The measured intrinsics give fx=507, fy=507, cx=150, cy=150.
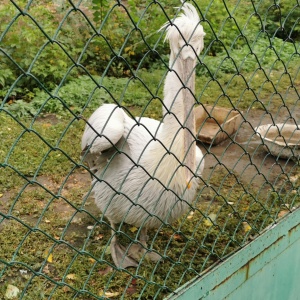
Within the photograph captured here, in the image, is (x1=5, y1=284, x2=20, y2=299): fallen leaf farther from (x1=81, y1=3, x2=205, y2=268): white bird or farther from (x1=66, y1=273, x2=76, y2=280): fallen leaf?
(x1=81, y1=3, x2=205, y2=268): white bird

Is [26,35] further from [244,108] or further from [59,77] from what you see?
[244,108]

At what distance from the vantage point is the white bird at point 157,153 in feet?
7.89

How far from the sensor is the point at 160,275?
2.95 metres

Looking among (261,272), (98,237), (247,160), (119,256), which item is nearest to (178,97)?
(261,272)

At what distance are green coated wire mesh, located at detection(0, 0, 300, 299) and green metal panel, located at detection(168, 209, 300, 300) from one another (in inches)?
3.1

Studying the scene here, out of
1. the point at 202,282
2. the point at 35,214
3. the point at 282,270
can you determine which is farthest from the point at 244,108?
the point at 202,282

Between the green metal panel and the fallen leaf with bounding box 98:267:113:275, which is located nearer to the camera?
the green metal panel

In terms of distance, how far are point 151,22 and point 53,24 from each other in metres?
1.42

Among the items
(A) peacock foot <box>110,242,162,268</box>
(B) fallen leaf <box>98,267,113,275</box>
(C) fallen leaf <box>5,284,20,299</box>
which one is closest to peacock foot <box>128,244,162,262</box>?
(A) peacock foot <box>110,242,162,268</box>

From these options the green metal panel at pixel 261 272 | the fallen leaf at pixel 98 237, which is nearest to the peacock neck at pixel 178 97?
the green metal panel at pixel 261 272

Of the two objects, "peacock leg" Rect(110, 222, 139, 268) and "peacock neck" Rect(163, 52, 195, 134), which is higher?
"peacock neck" Rect(163, 52, 195, 134)

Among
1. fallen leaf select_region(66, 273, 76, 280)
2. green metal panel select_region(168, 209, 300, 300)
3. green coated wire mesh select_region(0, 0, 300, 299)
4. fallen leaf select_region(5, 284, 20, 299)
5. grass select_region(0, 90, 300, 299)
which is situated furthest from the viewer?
fallen leaf select_region(66, 273, 76, 280)

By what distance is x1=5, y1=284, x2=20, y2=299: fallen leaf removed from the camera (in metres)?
2.71

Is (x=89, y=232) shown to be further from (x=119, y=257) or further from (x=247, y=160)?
(x=247, y=160)
